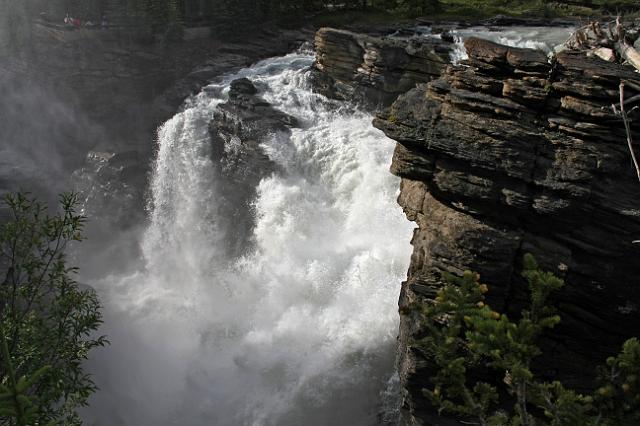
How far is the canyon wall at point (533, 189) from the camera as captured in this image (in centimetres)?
1358

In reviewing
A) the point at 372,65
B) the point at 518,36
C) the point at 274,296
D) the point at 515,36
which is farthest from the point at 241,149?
the point at 518,36

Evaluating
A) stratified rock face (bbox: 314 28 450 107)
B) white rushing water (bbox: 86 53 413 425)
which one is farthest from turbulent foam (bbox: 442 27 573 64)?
white rushing water (bbox: 86 53 413 425)

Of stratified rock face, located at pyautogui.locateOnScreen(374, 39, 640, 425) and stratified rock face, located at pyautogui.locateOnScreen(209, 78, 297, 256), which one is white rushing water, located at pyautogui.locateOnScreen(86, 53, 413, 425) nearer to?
stratified rock face, located at pyautogui.locateOnScreen(209, 78, 297, 256)

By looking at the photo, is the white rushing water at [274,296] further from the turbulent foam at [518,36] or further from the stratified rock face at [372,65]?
the turbulent foam at [518,36]

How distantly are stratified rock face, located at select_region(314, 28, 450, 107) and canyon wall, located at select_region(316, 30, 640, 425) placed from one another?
1647 cm

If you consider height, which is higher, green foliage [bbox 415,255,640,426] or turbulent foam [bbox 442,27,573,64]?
turbulent foam [bbox 442,27,573,64]

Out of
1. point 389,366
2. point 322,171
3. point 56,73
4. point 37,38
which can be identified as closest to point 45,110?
point 56,73

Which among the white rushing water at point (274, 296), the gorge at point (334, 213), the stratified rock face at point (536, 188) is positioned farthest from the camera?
the white rushing water at point (274, 296)

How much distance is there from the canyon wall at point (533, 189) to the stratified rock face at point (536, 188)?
1.1 inches

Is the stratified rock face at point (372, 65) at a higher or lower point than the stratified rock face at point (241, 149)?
higher

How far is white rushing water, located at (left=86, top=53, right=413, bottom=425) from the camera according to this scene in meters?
20.0

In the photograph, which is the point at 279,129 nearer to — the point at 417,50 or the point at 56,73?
the point at 417,50

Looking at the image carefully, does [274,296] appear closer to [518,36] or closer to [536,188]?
[536,188]

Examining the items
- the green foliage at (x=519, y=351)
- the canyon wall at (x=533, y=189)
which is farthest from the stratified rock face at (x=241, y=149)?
the green foliage at (x=519, y=351)
